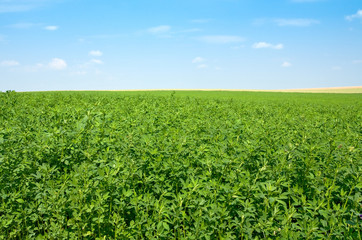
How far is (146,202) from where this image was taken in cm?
347

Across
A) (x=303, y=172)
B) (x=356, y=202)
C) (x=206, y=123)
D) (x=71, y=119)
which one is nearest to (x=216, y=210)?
(x=356, y=202)

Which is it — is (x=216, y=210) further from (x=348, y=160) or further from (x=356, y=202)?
(x=348, y=160)

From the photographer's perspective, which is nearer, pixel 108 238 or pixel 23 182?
pixel 108 238

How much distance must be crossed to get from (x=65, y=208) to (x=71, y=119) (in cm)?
276

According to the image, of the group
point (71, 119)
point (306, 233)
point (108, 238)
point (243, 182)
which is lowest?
point (108, 238)

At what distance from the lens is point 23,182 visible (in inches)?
165

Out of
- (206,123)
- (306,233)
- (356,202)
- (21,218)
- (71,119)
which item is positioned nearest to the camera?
(306,233)

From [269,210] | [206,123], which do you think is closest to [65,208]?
[269,210]

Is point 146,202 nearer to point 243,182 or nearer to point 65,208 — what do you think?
point 65,208

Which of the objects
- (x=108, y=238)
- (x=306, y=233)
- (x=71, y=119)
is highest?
(x=71, y=119)

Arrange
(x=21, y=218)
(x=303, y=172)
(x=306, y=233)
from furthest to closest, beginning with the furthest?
(x=303, y=172)
(x=21, y=218)
(x=306, y=233)

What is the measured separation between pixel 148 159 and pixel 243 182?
61.8 inches

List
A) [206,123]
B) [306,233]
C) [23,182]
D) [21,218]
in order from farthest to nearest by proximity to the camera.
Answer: [206,123] < [23,182] < [21,218] < [306,233]

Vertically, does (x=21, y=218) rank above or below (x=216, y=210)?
below
